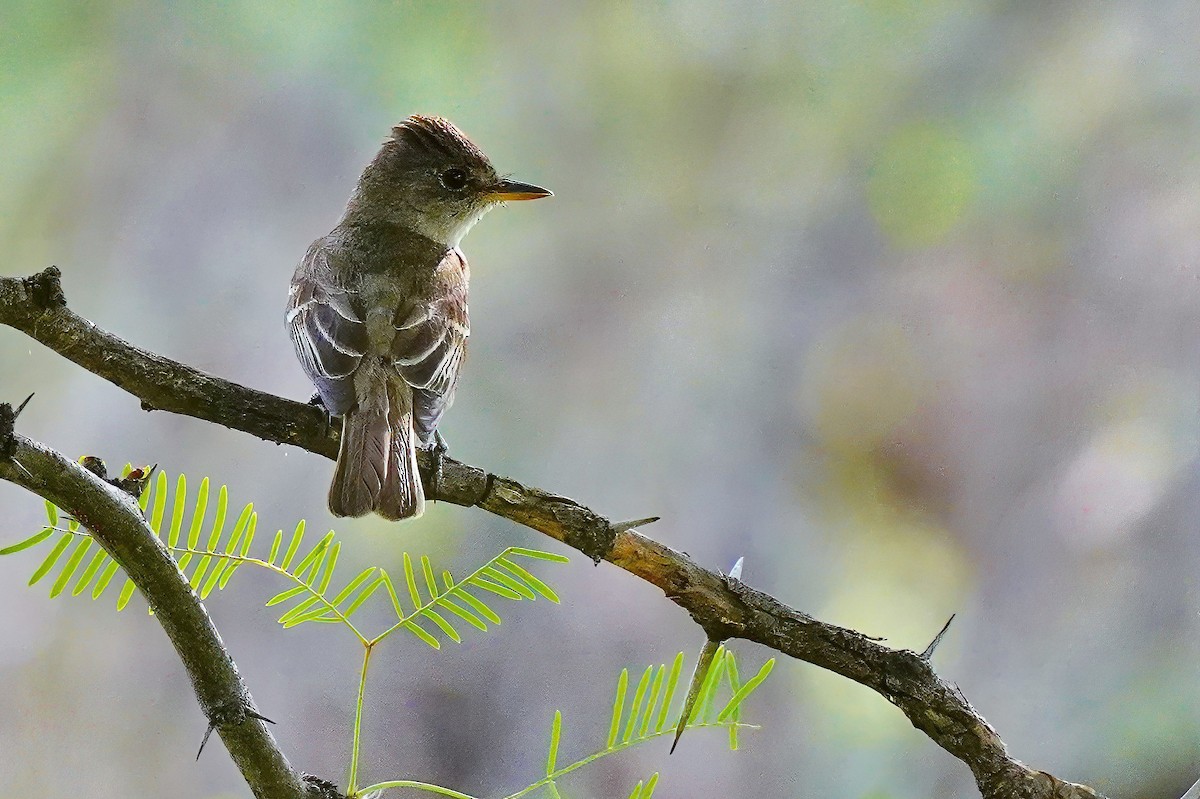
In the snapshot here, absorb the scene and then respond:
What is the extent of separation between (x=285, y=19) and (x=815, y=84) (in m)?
0.84

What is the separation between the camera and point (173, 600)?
2.71 feet

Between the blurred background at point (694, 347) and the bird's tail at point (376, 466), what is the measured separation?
0.43 meters

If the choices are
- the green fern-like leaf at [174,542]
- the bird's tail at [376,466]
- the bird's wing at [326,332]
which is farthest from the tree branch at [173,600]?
the bird's wing at [326,332]

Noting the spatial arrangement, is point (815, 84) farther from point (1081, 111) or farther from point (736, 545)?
point (736, 545)

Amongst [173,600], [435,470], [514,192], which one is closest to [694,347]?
[514,192]

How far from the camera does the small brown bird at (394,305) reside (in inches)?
42.0

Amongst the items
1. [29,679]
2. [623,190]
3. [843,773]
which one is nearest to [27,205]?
[29,679]

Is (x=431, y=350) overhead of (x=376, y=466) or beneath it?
overhead

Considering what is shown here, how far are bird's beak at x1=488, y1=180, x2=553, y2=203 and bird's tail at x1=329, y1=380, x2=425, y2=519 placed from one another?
1.40ft

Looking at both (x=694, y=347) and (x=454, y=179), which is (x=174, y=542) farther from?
(x=694, y=347)

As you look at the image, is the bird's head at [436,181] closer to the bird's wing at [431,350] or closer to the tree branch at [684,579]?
the bird's wing at [431,350]

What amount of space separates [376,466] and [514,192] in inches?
21.8

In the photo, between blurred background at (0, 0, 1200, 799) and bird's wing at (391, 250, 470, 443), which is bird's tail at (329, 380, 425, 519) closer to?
bird's wing at (391, 250, 470, 443)

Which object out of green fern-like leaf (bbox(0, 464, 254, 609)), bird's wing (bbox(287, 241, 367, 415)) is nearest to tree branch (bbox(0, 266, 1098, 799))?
green fern-like leaf (bbox(0, 464, 254, 609))
